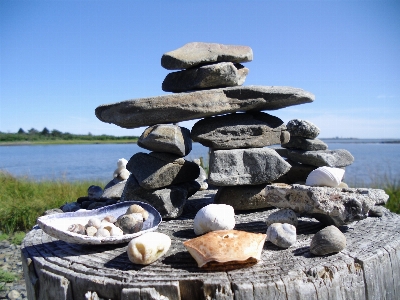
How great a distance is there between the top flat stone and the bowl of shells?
1613 mm

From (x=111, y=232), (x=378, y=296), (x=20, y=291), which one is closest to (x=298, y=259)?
(x=378, y=296)

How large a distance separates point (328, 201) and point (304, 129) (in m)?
1.82

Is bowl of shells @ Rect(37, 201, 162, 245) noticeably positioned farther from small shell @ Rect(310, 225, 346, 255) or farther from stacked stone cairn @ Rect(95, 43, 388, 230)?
small shell @ Rect(310, 225, 346, 255)

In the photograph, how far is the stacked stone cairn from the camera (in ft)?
11.8

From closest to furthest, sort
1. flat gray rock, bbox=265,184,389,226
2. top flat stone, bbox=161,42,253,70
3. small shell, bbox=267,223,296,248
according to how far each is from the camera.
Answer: small shell, bbox=267,223,296,248 < flat gray rock, bbox=265,184,389,226 < top flat stone, bbox=161,42,253,70

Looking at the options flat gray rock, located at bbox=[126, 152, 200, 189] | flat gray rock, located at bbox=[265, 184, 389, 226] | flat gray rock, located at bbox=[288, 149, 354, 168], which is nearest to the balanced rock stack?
flat gray rock, located at bbox=[288, 149, 354, 168]

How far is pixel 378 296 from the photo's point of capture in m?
2.42

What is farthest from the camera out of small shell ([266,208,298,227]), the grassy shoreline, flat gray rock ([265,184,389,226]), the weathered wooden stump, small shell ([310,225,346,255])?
the grassy shoreline

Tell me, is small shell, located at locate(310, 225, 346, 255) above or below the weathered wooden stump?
above

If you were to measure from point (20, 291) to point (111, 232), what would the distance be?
335cm

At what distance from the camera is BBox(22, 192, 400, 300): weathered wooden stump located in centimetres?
205

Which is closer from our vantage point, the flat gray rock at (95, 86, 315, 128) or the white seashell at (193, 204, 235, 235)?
the white seashell at (193, 204, 235, 235)

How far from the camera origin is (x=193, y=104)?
3.60m

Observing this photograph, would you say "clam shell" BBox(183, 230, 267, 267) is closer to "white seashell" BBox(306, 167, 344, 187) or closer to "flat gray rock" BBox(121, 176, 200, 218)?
"white seashell" BBox(306, 167, 344, 187)
